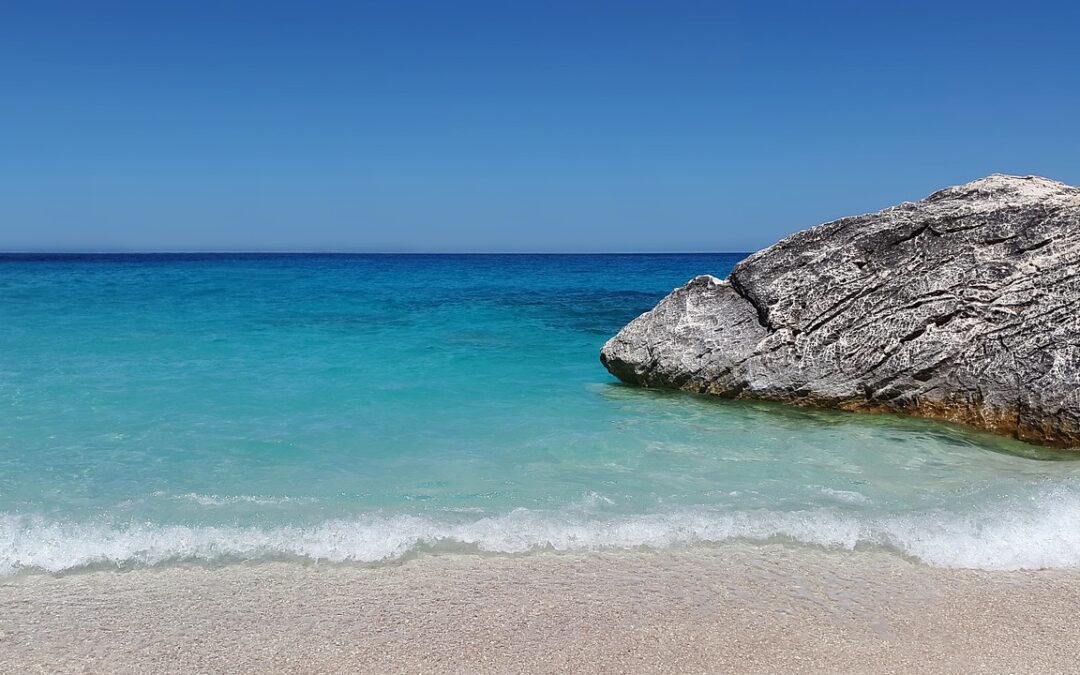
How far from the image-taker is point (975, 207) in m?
9.14

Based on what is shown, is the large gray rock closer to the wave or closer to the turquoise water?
the turquoise water

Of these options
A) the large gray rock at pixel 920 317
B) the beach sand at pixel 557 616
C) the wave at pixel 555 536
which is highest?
the large gray rock at pixel 920 317

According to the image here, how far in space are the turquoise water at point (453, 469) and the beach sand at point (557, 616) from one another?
1.01 ft

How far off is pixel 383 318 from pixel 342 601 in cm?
1730

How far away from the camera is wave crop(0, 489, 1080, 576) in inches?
201

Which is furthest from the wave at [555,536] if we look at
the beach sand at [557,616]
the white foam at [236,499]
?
the white foam at [236,499]

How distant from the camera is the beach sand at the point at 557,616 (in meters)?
3.82

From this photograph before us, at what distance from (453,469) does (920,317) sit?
19.5 feet

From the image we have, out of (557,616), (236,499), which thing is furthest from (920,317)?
(236,499)

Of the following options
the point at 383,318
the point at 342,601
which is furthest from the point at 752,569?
the point at 383,318

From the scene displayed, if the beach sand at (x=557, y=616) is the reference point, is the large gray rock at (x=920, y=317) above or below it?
above

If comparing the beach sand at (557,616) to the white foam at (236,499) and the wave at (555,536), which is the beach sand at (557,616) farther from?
the white foam at (236,499)

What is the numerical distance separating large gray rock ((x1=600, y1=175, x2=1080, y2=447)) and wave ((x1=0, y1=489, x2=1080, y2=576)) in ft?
9.58

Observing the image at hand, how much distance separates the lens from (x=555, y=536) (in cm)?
541
